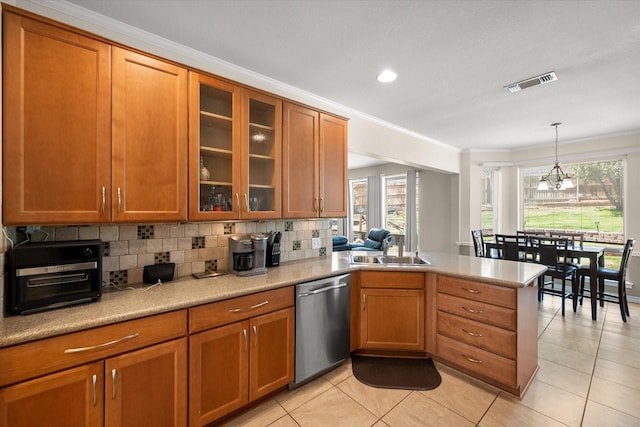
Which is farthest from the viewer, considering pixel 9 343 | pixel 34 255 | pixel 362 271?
pixel 362 271

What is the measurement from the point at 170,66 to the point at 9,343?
1.64 meters

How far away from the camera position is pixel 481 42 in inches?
78.2

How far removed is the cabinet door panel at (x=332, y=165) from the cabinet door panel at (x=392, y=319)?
850 millimetres

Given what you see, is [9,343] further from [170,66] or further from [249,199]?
[170,66]

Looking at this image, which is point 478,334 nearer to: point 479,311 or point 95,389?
point 479,311

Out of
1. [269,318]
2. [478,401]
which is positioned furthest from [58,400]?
[478,401]

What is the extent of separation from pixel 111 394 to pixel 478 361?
2.41 m

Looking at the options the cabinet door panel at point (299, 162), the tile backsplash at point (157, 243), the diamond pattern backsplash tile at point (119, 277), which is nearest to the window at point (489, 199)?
the cabinet door panel at point (299, 162)

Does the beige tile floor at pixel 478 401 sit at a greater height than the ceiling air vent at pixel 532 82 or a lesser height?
lesser

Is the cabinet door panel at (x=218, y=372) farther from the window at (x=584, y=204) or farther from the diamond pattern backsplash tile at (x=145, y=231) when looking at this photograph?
the window at (x=584, y=204)

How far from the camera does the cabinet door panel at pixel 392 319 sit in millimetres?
2502

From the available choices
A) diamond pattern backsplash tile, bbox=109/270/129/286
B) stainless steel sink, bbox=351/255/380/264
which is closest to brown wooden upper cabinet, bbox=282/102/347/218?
stainless steel sink, bbox=351/255/380/264

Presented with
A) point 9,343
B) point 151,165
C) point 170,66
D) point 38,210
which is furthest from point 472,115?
point 9,343

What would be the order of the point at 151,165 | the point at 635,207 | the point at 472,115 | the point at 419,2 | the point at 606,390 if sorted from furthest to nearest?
1. the point at 635,207
2. the point at 472,115
3. the point at 606,390
4. the point at 151,165
5. the point at 419,2
